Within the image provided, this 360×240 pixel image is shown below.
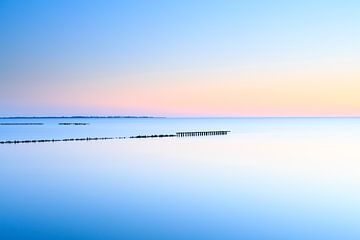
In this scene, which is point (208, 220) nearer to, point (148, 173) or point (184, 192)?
point (184, 192)

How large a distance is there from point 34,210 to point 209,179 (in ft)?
41.9

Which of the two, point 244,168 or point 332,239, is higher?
point 244,168

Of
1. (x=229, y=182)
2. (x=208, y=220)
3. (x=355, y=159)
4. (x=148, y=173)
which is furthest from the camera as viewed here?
(x=355, y=159)

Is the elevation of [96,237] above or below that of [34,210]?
below

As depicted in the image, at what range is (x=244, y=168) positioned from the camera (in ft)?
113

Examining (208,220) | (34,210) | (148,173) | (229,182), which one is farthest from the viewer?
(148,173)

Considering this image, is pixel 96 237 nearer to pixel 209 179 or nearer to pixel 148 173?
pixel 209 179

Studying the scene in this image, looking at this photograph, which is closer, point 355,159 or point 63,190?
point 63,190

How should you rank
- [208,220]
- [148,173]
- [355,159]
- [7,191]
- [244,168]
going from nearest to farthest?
[208,220] → [7,191] → [148,173] → [244,168] → [355,159]

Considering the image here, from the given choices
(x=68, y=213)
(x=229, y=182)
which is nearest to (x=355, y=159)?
(x=229, y=182)

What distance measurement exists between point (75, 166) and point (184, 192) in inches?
571

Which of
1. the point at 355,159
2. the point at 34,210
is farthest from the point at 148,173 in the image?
the point at 355,159

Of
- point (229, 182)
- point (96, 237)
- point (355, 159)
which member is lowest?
point (96, 237)

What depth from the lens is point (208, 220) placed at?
57.0 ft
